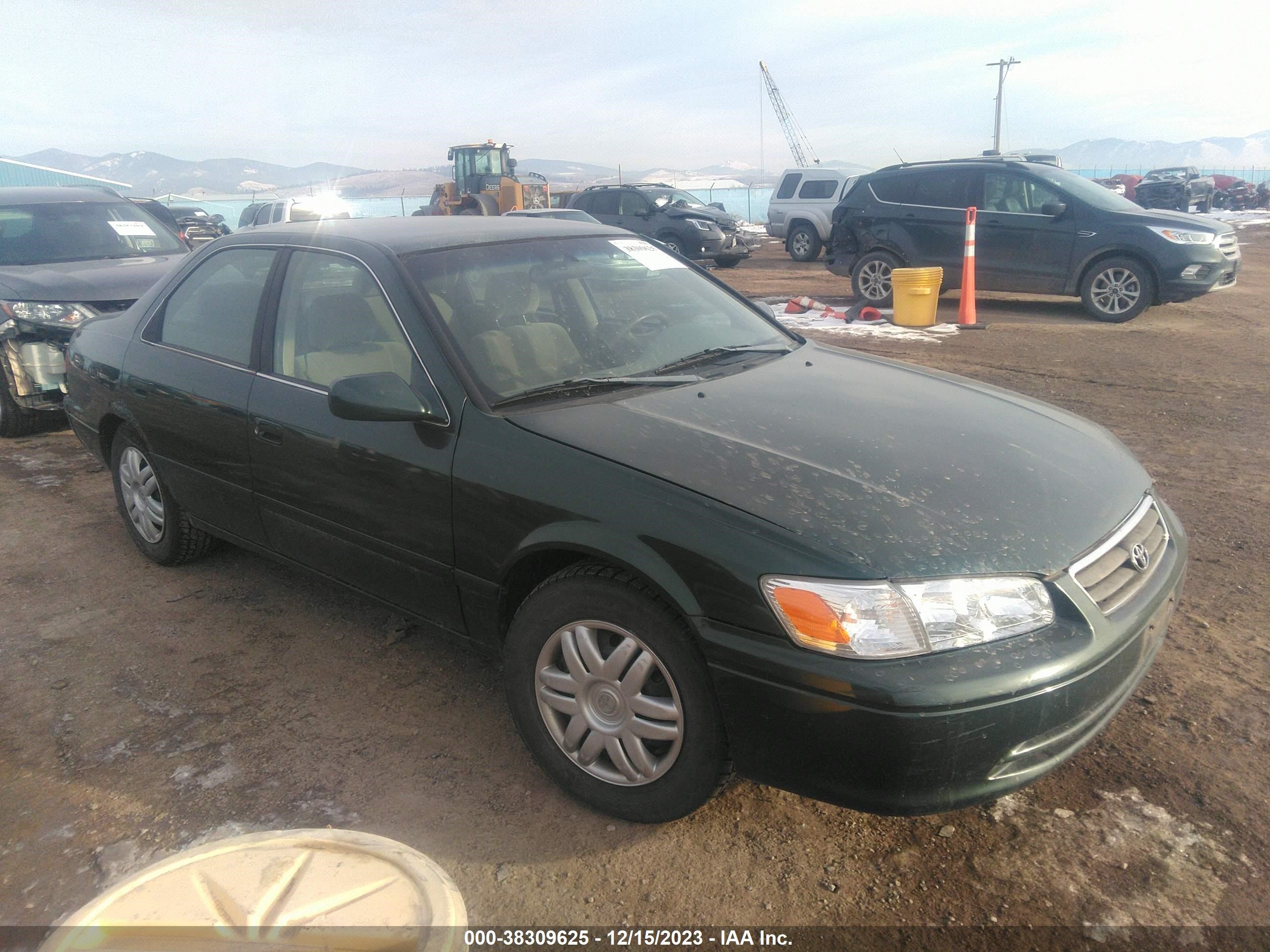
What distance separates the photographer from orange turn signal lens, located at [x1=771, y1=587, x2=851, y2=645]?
6.66 ft

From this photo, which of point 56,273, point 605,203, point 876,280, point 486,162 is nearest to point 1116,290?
point 876,280

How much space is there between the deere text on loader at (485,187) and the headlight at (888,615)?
2513 cm

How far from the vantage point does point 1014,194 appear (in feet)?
36.4

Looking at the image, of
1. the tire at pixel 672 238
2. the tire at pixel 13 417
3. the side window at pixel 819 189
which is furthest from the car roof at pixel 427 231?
the side window at pixel 819 189

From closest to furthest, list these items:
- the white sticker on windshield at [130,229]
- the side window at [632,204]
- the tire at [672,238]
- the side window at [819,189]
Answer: the white sticker on windshield at [130,229] < the tire at [672,238] < the side window at [632,204] < the side window at [819,189]

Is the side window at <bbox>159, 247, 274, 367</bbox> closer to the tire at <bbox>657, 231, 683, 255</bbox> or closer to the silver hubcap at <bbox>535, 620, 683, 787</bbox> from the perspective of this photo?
the silver hubcap at <bbox>535, 620, 683, 787</bbox>

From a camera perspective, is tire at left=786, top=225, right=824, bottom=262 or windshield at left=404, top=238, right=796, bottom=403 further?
tire at left=786, top=225, right=824, bottom=262

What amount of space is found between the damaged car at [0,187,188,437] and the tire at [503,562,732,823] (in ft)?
16.6

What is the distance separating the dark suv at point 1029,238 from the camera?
33.6ft

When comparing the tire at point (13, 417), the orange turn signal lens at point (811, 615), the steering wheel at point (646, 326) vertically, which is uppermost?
the steering wheel at point (646, 326)

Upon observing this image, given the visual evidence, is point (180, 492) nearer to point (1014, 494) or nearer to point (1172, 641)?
point (1014, 494)

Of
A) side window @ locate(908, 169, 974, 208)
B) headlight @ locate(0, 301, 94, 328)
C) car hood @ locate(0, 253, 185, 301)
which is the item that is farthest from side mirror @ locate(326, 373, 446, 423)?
side window @ locate(908, 169, 974, 208)

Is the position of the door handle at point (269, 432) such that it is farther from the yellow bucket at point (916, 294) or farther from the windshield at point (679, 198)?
the windshield at point (679, 198)

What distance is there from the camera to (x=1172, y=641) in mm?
3326
